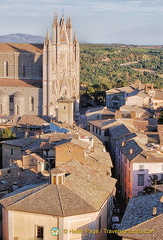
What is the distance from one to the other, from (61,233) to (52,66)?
3961 centimetres

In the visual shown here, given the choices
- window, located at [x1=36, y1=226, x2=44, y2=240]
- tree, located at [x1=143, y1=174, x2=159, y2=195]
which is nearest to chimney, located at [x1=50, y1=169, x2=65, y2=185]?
window, located at [x1=36, y1=226, x2=44, y2=240]

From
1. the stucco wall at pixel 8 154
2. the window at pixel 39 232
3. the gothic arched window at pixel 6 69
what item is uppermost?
the gothic arched window at pixel 6 69

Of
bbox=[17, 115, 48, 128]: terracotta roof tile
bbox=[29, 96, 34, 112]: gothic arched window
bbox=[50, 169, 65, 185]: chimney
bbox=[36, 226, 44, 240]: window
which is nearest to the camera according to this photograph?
bbox=[36, 226, 44, 240]: window

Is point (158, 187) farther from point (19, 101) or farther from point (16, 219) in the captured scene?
point (19, 101)

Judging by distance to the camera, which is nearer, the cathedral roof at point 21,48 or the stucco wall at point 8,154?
the stucco wall at point 8,154

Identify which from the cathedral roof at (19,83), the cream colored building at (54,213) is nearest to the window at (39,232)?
the cream colored building at (54,213)

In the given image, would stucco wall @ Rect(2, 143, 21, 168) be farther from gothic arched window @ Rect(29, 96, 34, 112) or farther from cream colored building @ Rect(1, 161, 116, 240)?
gothic arched window @ Rect(29, 96, 34, 112)

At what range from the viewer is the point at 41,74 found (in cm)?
5906

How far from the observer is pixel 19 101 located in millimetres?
57188

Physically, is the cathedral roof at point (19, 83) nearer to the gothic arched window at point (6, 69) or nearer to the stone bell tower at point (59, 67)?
the gothic arched window at point (6, 69)

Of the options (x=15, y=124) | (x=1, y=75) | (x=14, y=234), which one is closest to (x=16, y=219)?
(x=14, y=234)

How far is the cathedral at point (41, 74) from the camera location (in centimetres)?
5609

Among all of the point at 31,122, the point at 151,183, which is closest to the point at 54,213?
the point at 151,183

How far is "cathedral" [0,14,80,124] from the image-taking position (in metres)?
56.1
